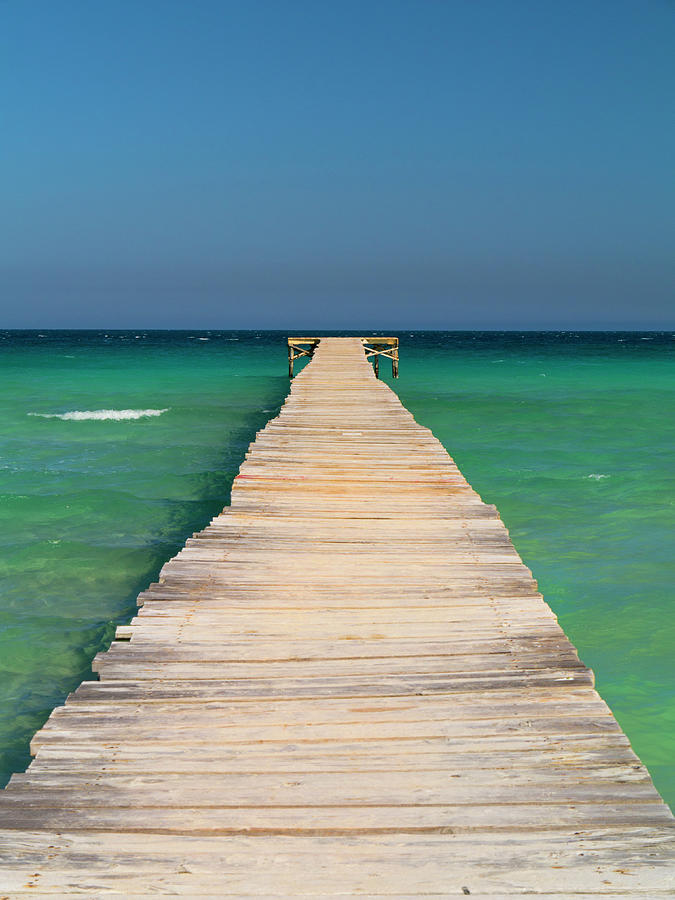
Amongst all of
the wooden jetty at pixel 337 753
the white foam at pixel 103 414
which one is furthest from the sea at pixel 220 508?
the wooden jetty at pixel 337 753

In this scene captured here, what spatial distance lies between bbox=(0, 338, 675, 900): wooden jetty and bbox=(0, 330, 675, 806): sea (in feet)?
5.73

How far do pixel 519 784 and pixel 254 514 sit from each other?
154 inches

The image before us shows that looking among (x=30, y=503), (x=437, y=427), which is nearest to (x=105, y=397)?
(x=437, y=427)

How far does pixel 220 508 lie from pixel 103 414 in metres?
12.8

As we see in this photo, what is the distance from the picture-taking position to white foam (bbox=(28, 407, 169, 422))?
21.2 metres

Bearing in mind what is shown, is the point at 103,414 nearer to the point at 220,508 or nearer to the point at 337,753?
the point at 220,508

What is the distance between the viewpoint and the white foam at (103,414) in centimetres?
2122

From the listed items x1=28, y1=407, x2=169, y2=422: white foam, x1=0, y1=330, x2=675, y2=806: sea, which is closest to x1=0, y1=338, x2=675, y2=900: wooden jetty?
x1=0, y1=330, x2=675, y2=806: sea

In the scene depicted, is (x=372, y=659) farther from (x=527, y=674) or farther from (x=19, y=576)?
(x=19, y=576)

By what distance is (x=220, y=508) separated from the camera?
11016 mm

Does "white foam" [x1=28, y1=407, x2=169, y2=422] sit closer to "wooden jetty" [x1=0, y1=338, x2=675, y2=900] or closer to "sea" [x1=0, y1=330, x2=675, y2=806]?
"sea" [x1=0, y1=330, x2=675, y2=806]

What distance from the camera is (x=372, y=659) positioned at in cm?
368

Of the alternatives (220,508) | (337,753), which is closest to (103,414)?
(220,508)

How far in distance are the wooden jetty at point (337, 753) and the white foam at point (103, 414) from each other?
17.4 meters
